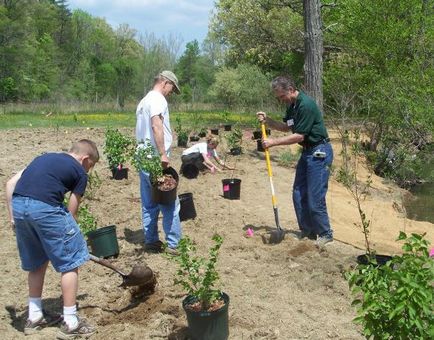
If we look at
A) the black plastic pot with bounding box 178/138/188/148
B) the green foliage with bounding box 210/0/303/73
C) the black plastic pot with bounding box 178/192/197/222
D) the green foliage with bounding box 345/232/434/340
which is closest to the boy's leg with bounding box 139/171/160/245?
the black plastic pot with bounding box 178/192/197/222

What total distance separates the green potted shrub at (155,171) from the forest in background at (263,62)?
303 centimetres

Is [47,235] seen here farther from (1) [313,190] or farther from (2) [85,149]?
(1) [313,190]

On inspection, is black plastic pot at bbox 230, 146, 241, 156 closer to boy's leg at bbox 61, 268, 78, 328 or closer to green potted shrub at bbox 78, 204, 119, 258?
green potted shrub at bbox 78, 204, 119, 258

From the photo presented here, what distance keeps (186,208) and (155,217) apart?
141 cm

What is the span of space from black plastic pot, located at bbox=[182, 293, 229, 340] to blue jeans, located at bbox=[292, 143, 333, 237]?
8.62 ft

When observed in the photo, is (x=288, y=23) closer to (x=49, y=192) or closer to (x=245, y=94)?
(x=245, y=94)

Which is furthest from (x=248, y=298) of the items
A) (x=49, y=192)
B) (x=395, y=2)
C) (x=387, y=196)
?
(x=395, y=2)

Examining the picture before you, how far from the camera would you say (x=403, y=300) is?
103 inches

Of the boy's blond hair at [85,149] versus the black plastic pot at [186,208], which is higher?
the boy's blond hair at [85,149]

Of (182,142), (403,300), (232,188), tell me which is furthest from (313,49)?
(403,300)

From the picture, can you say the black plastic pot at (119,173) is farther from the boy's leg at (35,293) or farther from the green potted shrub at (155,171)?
the boy's leg at (35,293)

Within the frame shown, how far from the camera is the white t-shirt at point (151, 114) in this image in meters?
5.56

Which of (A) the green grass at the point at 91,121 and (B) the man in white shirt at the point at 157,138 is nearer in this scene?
(B) the man in white shirt at the point at 157,138

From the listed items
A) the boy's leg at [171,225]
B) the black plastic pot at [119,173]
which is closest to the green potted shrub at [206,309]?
the boy's leg at [171,225]
